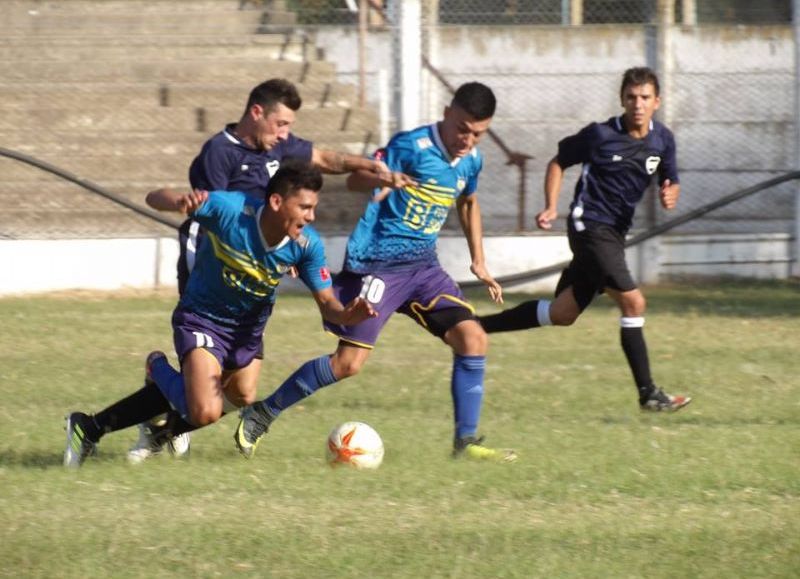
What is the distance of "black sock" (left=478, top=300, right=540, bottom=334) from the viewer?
981cm

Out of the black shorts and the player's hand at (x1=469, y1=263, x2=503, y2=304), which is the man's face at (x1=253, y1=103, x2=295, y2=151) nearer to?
the player's hand at (x1=469, y1=263, x2=503, y2=304)

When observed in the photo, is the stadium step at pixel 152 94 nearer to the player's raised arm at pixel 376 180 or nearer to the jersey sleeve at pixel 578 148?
the jersey sleeve at pixel 578 148

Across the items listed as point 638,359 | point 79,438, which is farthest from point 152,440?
point 638,359

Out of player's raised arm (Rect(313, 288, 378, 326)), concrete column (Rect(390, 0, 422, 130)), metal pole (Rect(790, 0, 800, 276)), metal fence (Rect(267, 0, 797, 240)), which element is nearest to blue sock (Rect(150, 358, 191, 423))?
player's raised arm (Rect(313, 288, 378, 326))

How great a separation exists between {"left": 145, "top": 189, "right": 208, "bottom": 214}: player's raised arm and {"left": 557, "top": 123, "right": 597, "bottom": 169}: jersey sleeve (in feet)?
11.0

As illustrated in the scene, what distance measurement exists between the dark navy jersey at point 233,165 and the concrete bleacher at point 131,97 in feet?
25.6

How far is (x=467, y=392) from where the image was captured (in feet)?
24.5

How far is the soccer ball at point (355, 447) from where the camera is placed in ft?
23.0

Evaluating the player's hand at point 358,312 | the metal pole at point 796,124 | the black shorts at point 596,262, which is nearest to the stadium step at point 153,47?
the metal pole at point 796,124

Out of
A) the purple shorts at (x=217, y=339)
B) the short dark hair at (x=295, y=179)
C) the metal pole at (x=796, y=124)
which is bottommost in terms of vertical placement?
the metal pole at (x=796, y=124)

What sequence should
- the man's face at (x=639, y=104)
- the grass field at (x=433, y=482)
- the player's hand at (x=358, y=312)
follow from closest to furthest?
the grass field at (x=433, y=482)
the player's hand at (x=358, y=312)
the man's face at (x=639, y=104)

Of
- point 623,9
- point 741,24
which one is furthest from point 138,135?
point 741,24

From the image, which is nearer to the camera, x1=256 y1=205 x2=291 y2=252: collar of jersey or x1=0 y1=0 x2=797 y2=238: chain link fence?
x1=256 y1=205 x2=291 y2=252: collar of jersey

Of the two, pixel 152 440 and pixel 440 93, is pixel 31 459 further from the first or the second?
pixel 440 93
